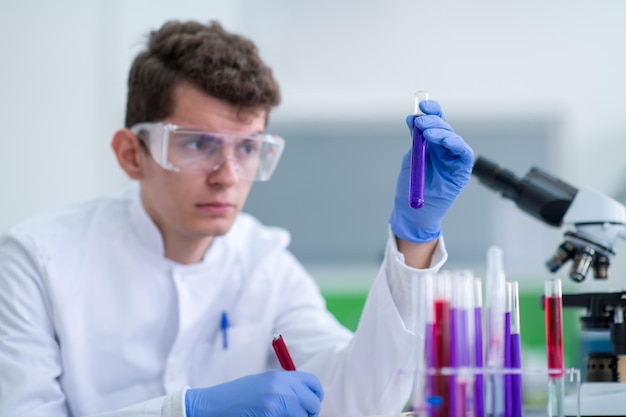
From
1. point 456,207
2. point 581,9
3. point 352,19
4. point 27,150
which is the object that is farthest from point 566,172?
point 27,150

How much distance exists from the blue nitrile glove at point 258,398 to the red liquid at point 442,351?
15.5 inches

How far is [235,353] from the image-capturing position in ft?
6.18

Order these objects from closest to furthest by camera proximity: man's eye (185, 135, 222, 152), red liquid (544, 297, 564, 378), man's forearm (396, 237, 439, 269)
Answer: red liquid (544, 297, 564, 378) < man's forearm (396, 237, 439, 269) < man's eye (185, 135, 222, 152)

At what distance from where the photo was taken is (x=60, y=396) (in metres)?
1.61

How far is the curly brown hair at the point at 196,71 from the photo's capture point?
1772mm

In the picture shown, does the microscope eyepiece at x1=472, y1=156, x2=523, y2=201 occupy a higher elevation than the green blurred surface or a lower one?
higher

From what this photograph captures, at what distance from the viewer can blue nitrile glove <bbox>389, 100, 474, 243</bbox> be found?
4.05ft

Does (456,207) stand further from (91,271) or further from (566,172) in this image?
(91,271)

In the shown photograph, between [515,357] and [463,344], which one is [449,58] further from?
[463,344]

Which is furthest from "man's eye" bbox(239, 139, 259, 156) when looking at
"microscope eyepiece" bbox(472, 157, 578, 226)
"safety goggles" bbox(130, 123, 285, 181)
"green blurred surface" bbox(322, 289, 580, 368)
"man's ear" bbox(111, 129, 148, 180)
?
"green blurred surface" bbox(322, 289, 580, 368)

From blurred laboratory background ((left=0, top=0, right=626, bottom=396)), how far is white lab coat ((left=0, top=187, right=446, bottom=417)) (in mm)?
1735

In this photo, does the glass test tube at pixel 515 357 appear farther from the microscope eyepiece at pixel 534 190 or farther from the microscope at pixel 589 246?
the microscope eyepiece at pixel 534 190

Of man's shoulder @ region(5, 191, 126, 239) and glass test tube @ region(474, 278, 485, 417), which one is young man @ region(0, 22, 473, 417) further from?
glass test tube @ region(474, 278, 485, 417)

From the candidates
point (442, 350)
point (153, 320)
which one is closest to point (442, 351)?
point (442, 350)
